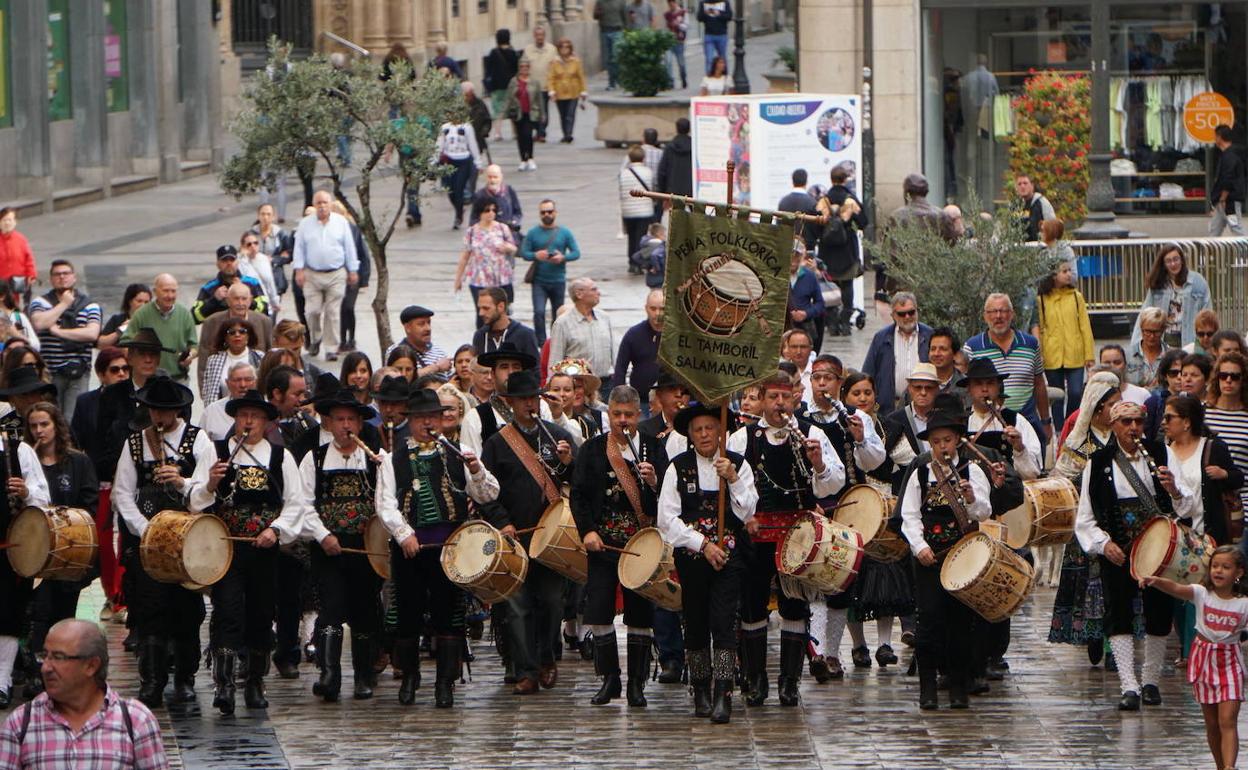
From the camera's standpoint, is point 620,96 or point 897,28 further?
point 620,96

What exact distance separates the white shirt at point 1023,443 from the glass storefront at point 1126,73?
16227 mm

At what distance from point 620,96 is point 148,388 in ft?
98.9

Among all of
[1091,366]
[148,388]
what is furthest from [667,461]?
[1091,366]

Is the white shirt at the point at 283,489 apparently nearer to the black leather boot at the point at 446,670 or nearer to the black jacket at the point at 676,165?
the black leather boot at the point at 446,670

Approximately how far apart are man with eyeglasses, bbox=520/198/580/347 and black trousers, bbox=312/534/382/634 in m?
10.2

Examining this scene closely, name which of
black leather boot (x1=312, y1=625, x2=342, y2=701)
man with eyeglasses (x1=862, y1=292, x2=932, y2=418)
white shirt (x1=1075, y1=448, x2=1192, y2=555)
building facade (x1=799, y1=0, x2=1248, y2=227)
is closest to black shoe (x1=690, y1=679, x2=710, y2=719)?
black leather boot (x1=312, y1=625, x2=342, y2=701)

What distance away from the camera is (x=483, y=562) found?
461 inches

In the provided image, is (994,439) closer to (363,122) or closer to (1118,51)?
(363,122)

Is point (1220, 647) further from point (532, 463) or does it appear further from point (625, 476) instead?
point (532, 463)

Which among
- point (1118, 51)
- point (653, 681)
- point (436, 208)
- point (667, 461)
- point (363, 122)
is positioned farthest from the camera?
point (436, 208)

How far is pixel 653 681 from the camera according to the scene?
12.7 m

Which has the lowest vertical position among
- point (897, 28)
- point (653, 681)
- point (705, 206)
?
point (653, 681)

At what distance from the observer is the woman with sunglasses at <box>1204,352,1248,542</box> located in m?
12.6

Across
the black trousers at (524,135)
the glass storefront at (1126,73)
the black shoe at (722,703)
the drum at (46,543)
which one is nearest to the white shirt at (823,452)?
the black shoe at (722,703)
